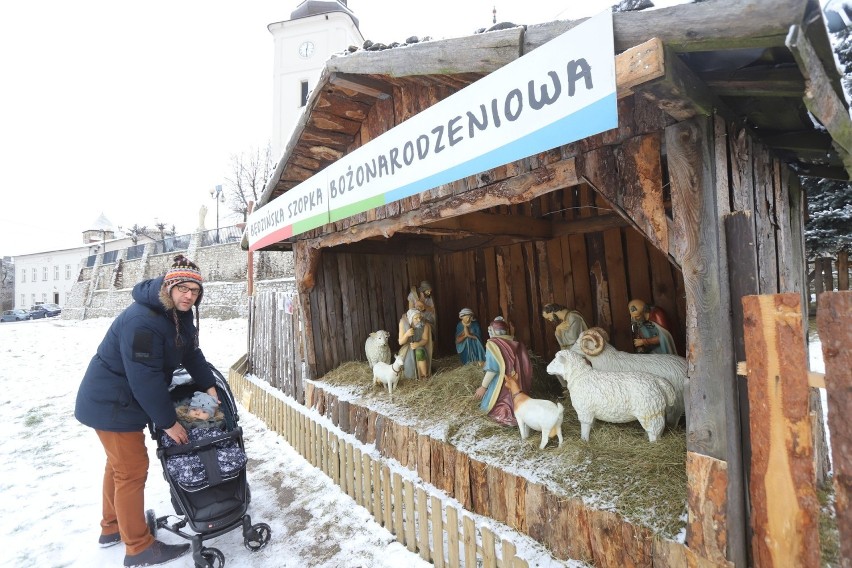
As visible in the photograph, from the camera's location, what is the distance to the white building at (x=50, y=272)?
139 ft

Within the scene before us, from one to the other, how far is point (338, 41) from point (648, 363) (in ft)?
95.2

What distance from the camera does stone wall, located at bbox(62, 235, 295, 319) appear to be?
64.6ft

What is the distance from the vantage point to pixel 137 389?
2693 mm

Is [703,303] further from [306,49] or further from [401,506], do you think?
[306,49]

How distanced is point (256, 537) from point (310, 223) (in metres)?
2.59

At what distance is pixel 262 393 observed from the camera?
20.1 feet

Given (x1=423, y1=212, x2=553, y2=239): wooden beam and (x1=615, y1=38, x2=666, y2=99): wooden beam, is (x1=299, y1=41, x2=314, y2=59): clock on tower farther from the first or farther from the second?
(x1=615, y1=38, x2=666, y2=99): wooden beam

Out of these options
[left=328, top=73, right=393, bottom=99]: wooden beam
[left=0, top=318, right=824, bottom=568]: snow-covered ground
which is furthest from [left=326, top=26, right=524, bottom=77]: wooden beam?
[left=0, top=318, right=824, bottom=568]: snow-covered ground

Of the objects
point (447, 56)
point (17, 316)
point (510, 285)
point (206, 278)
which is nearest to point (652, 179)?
point (447, 56)

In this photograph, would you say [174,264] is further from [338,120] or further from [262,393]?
[262,393]

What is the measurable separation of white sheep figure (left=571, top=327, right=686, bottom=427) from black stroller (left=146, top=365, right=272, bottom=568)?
277 centimetres

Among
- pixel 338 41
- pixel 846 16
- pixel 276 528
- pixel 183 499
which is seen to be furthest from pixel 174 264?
pixel 338 41

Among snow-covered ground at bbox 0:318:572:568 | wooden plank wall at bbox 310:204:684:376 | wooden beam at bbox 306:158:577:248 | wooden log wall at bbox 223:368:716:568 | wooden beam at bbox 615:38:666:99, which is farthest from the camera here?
wooden plank wall at bbox 310:204:684:376

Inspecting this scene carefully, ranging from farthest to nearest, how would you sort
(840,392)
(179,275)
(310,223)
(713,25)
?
1. (310,223)
2. (179,275)
3. (713,25)
4. (840,392)
